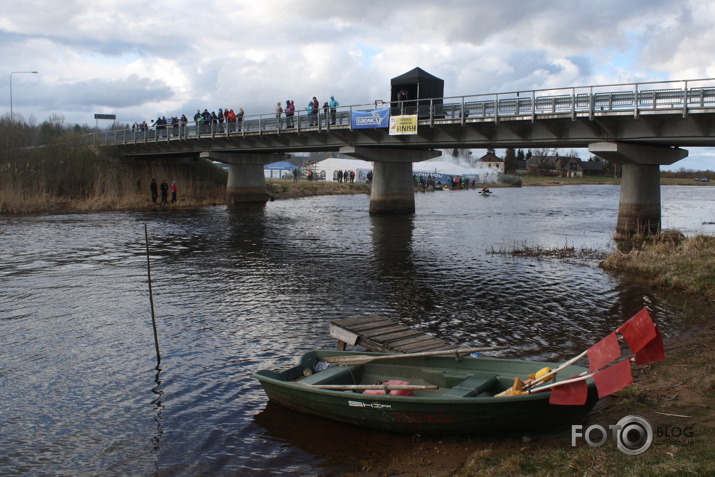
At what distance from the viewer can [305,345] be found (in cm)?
1266

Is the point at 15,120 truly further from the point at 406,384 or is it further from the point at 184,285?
the point at 406,384

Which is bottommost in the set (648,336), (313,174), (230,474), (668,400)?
(230,474)

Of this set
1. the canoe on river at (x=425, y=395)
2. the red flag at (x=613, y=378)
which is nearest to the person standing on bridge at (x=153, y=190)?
the canoe on river at (x=425, y=395)

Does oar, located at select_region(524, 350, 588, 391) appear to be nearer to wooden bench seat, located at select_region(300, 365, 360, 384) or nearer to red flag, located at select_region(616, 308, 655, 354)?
red flag, located at select_region(616, 308, 655, 354)

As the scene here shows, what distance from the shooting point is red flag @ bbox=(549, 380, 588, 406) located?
716 cm

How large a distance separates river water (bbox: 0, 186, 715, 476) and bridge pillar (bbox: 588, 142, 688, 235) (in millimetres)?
1996

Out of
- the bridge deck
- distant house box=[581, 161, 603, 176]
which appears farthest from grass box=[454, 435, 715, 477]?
distant house box=[581, 161, 603, 176]

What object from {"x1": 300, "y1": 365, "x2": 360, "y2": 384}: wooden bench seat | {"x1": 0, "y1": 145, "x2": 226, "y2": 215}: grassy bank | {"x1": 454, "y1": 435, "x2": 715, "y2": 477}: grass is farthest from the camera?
{"x1": 0, "y1": 145, "x2": 226, "y2": 215}: grassy bank

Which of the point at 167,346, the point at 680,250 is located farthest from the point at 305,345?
the point at 680,250

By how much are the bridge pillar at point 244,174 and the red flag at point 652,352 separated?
51.2m

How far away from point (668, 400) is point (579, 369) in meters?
1.34

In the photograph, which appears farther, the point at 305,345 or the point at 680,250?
the point at 680,250

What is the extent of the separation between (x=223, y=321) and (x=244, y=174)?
145 ft

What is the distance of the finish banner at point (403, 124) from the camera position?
35.7 meters
